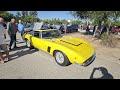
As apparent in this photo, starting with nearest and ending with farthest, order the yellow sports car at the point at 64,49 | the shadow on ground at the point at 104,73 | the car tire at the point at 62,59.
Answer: the shadow on ground at the point at 104,73 < the yellow sports car at the point at 64,49 < the car tire at the point at 62,59

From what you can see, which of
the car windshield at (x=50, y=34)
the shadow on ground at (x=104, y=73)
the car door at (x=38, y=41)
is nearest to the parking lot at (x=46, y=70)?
the shadow on ground at (x=104, y=73)

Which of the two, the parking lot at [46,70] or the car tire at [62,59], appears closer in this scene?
the parking lot at [46,70]

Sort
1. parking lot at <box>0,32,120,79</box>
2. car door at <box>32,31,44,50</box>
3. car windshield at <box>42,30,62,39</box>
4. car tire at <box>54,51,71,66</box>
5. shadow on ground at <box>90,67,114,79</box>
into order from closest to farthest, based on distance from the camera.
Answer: parking lot at <box>0,32,120,79</box>
shadow on ground at <box>90,67,114,79</box>
car tire at <box>54,51,71,66</box>
car door at <box>32,31,44,50</box>
car windshield at <box>42,30,62,39</box>

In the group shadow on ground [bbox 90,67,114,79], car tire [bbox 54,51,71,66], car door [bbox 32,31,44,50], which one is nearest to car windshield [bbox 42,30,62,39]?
car door [bbox 32,31,44,50]

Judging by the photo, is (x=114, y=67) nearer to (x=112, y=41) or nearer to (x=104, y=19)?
(x=112, y=41)

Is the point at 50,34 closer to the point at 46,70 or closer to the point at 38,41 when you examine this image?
the point at 38,41

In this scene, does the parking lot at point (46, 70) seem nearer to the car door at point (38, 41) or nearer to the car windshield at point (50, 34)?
the car door at point (38, 41)

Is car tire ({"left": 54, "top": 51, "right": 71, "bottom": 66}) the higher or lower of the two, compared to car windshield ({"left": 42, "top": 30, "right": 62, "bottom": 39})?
lower

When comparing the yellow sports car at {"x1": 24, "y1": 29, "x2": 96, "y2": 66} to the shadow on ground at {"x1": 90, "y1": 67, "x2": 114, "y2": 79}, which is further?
the yellow sports car at {"x1": 24, "y1": 29, "x2": 96, "y2": 66}

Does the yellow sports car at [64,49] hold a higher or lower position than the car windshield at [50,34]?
lower

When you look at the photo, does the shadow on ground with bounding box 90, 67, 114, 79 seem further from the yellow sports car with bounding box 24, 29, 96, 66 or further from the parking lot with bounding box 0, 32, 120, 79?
the yellow sports car with bounding box 24, 29, 96, 66

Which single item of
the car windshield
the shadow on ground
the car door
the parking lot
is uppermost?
the car windshield
